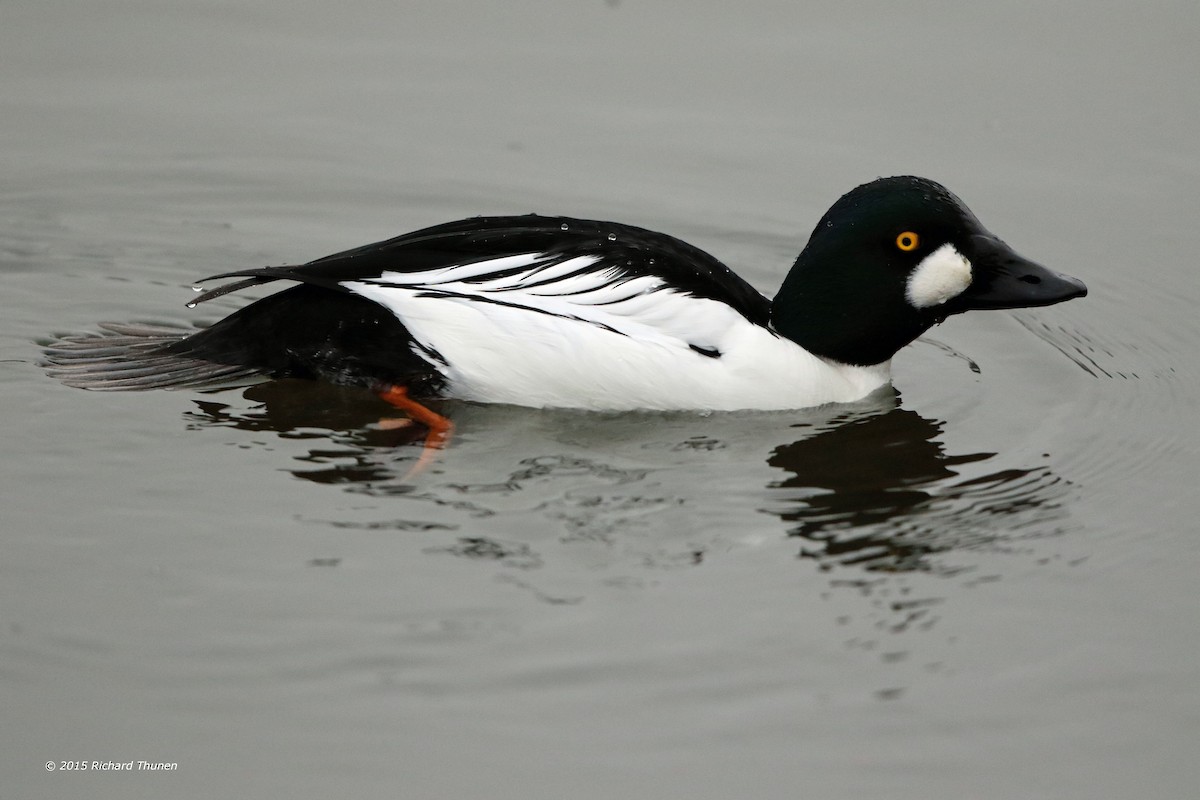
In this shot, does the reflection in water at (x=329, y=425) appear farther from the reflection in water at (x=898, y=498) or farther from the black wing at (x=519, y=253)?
the reflection in water at (x=898, y=498)

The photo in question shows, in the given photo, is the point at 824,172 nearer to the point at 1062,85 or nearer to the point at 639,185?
the point at 639,185

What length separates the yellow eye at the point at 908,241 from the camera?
655 centimetres

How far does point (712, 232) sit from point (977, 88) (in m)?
2.43

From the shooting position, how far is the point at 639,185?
8914 millimetres

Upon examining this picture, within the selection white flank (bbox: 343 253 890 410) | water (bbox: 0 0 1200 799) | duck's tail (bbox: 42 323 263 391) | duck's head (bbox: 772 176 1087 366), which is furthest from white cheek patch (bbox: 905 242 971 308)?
duck's tail (bbox: 42 323 263 391)

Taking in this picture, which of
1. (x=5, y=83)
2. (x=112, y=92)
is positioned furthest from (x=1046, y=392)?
(x=5, y=83)

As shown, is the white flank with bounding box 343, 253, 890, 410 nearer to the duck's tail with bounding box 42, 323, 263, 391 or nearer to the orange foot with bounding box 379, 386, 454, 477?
the orange foot with bounding box 379, 386, 454, 477

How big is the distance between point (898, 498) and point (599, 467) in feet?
3.84

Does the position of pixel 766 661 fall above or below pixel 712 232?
below

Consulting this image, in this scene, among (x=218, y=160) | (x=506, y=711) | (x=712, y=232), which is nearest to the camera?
(x=506, y=711)

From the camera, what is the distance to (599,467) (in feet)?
19.7

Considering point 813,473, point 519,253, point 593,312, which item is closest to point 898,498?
point 813,473

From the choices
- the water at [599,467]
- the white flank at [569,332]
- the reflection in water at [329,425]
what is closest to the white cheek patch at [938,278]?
the water at [599,467]

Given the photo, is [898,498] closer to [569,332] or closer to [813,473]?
[813,473]
